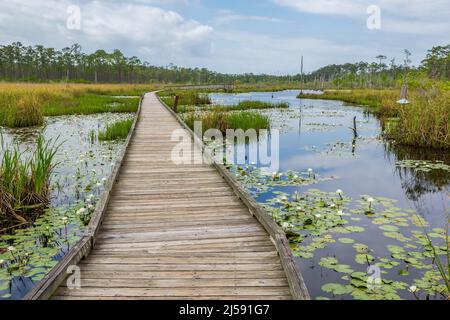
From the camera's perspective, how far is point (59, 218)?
18.3 ft

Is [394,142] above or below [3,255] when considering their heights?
above

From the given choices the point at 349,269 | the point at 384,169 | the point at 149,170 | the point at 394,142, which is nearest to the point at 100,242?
the point at 349,269

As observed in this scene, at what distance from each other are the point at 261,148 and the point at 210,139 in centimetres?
193

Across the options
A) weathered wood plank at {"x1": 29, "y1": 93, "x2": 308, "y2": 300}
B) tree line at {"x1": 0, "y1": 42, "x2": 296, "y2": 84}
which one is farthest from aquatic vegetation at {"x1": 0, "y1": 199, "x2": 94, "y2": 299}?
tree line at {"x1": 0, "y1": 42, "x2": 296, "y2": 84}

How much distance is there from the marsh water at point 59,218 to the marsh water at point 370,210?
3027 millimetres

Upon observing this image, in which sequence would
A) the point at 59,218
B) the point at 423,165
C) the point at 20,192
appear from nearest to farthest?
the point at 59,218 → the point at 20,192 → the point at 423,165

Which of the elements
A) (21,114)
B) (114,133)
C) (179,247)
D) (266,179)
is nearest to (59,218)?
(179,247)

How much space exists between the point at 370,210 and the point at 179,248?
3.76 metres

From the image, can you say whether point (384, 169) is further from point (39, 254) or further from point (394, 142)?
point (39, 254)

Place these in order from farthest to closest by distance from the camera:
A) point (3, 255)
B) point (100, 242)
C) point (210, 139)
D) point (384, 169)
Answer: point (210, 139)
point (384, 169)
point (3, 255)
point (100, 242)

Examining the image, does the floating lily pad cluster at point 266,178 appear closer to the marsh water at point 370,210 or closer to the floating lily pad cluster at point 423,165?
the marsh water at point 370,210

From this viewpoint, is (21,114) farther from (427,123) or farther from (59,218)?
(427,123)

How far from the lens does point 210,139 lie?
12789 mm
